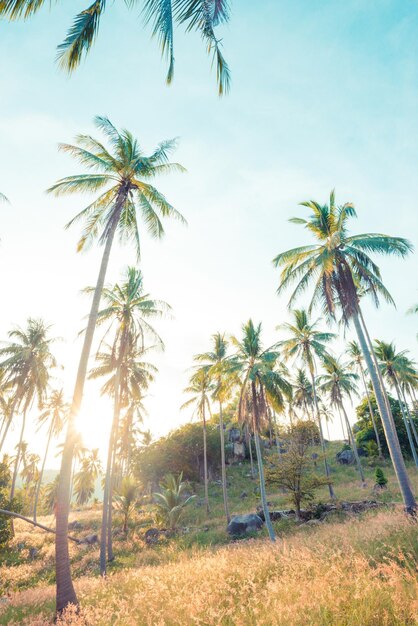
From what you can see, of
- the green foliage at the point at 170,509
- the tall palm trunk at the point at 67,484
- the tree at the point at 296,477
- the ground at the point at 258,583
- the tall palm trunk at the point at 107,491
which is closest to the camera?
the ground at the point at 258,583

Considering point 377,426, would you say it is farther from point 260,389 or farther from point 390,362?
point 260,389

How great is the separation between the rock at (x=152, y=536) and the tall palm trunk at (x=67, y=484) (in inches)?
597

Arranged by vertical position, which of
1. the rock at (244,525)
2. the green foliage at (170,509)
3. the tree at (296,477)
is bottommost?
the rock at (244,525)

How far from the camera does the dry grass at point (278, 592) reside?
364 centimetres

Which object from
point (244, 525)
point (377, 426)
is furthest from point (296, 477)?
point (377, 426)

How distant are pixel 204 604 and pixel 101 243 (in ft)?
39.7

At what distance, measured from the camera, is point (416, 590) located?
379 cm

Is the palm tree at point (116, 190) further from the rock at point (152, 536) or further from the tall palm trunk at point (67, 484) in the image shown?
the rock at point (152, 536)

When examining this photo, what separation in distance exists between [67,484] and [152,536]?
17.0 metres

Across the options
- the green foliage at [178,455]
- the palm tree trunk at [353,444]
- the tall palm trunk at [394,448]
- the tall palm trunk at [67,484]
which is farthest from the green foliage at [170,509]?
the palm tree trunk at [353,444]

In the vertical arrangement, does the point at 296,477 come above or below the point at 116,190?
below

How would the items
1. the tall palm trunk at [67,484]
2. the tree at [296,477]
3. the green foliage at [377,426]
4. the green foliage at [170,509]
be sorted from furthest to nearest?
1. the green foliage at [377,426]
2. the green foliage at [170,509]
3. the tree at [296,477]
4. the tall palm trunk at [67,484]

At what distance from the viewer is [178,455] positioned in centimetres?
3856

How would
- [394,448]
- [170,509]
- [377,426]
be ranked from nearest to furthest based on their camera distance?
[394,448] → [170,509] → [377,426]
